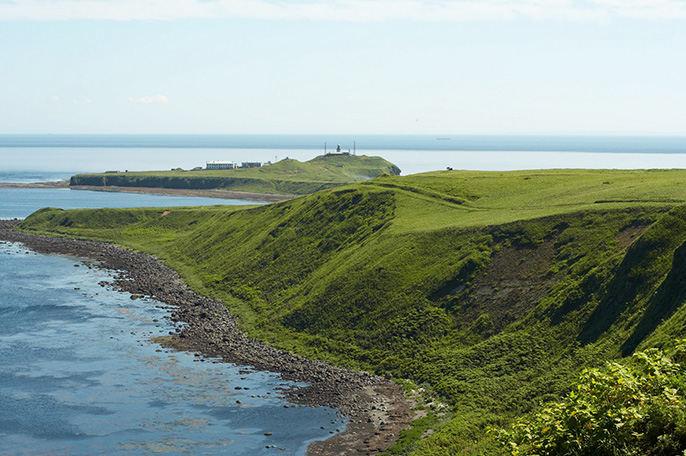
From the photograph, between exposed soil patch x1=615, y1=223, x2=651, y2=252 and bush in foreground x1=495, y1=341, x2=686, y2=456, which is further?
exposed soil patch x1=615, y1=223, x2=651, y2=252

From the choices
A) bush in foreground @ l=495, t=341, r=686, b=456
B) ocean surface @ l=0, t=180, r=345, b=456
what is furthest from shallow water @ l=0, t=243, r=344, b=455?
bush in foreground @ l=495, t=341, r=686, b=456

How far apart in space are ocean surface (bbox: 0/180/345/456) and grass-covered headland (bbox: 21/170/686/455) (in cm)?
1043

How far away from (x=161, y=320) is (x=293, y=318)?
17.0m

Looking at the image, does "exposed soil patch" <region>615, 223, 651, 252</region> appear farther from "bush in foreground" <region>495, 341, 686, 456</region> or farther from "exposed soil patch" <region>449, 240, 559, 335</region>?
"bush in foreground" <region>495, 341, 686, 456</region>

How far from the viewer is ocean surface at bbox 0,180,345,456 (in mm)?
47625

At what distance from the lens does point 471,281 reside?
72312 millimetres

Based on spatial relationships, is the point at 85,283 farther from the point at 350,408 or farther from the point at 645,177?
the point at 645,177

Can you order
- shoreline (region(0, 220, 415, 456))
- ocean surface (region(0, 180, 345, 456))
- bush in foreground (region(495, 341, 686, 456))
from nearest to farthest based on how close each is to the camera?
1. bush in foreground (region(495, 341, 686, 456))
2. ocean surface (region(0, 180, 345, 456))
3. shoreline (region(0, 220, 415, 456))

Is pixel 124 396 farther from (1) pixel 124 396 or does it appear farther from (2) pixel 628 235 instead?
(2) pixel 628 235

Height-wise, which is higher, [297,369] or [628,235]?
[628,235]

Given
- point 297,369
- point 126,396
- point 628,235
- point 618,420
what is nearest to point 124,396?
point 126,396

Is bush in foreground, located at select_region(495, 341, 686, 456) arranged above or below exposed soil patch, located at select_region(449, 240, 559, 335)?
above

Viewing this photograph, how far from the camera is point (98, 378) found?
60812 millimetres

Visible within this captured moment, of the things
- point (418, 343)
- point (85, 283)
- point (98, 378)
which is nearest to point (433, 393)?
point (418, 343)
